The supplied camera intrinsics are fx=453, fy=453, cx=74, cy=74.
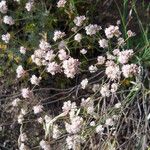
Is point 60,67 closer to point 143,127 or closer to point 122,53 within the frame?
point 122,53

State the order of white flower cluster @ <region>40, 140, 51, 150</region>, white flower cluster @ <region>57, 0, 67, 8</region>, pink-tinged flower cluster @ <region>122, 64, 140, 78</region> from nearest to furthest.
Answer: pink-tinged flower cluster @ <region>122, 64, 140, 78</region> < white flower cluster @ <region>40, 140, 51, 150</region> < white flower cluster @ <region>57, 0, 67, 8</region>

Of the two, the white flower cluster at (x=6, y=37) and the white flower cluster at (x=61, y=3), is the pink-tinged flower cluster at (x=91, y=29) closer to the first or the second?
the white flower cluster at (x=61, y=3)

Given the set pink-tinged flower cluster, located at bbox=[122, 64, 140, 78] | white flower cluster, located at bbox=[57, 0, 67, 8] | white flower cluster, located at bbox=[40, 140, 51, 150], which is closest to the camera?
pink-tinged flower cluster, located at bbox=[122, 64, 140, 78]

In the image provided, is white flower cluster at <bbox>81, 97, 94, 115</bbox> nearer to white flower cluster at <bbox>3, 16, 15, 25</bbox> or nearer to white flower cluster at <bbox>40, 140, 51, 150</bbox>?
white flower cluster at <bbox>40, 140, 51, 150</bbox>

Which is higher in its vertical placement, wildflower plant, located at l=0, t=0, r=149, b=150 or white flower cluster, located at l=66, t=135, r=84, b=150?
wildflower plant, located at l=0, t=0, r=149, b=150

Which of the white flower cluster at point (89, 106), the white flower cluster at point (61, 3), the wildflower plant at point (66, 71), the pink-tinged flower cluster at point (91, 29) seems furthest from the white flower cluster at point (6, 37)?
the white flower cluster at point (89, 106)

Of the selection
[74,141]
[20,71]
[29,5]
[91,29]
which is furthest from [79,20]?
[74,141]

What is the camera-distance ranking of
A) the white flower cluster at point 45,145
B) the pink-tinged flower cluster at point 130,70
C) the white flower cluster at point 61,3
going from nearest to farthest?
1. the pink-tinged flower cluster at point 130,70
2. the white flower cluster at point 45,145
3. the white flower cluster at point 61,3

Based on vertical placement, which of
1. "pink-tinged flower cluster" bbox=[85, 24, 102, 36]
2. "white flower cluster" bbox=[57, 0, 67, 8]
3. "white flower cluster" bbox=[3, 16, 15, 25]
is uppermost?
"white flower cluster" bbox=[57, 0, 67, 8]

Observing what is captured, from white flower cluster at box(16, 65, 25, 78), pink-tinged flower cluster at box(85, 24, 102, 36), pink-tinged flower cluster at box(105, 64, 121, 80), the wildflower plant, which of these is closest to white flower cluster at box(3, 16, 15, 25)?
the wildflower plant

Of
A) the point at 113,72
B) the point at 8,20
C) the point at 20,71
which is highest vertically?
the point at 8,20

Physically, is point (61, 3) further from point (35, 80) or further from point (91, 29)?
point (35, 80)
